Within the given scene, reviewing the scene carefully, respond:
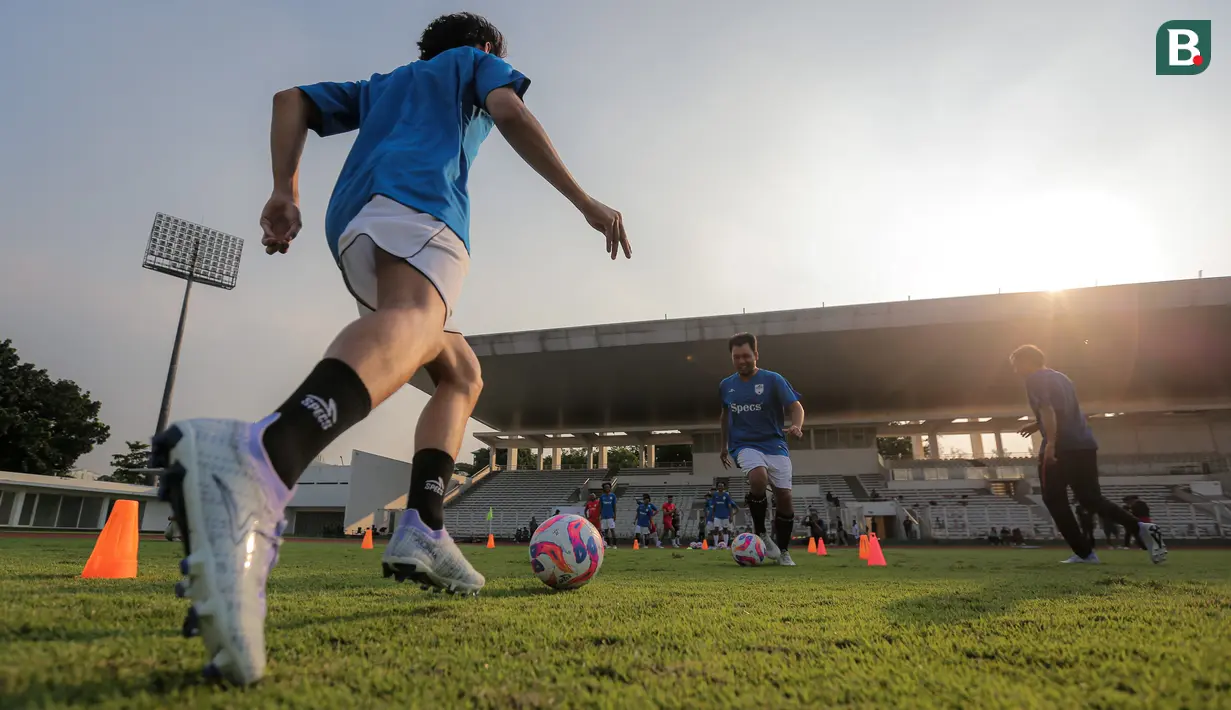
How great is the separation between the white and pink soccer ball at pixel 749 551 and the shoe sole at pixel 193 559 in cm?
481

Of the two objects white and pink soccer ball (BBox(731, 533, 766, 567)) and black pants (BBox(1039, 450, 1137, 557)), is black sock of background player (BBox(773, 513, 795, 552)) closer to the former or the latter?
white and pink soccer ball (BBox(731, 533, 766, 567))

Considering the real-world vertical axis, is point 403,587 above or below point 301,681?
below

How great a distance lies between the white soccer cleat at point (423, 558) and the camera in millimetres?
1785

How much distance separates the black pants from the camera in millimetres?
5195

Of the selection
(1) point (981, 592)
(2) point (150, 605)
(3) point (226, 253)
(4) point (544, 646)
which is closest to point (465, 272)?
(4) point (544, 646)

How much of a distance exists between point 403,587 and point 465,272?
57.9 inches

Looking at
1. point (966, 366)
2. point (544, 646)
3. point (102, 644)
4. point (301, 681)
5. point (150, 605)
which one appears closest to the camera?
point (301, 681)

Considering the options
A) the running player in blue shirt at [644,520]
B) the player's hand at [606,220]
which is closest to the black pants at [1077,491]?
the player's hand at [606,220]

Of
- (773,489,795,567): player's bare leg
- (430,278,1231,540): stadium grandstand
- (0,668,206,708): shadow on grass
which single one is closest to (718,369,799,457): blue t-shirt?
(773,489,795,567): player's bare leg

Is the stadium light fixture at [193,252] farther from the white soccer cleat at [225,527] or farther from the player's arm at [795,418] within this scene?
the white soccer cleat at [225,527]

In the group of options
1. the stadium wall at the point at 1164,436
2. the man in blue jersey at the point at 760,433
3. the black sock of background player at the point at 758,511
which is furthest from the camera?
the stadium wall at the point at 1164,436

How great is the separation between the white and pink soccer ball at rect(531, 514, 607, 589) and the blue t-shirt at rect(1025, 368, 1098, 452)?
4.38 meters

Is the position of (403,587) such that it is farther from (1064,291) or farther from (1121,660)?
(1064,291)

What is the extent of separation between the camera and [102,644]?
1.15 m
